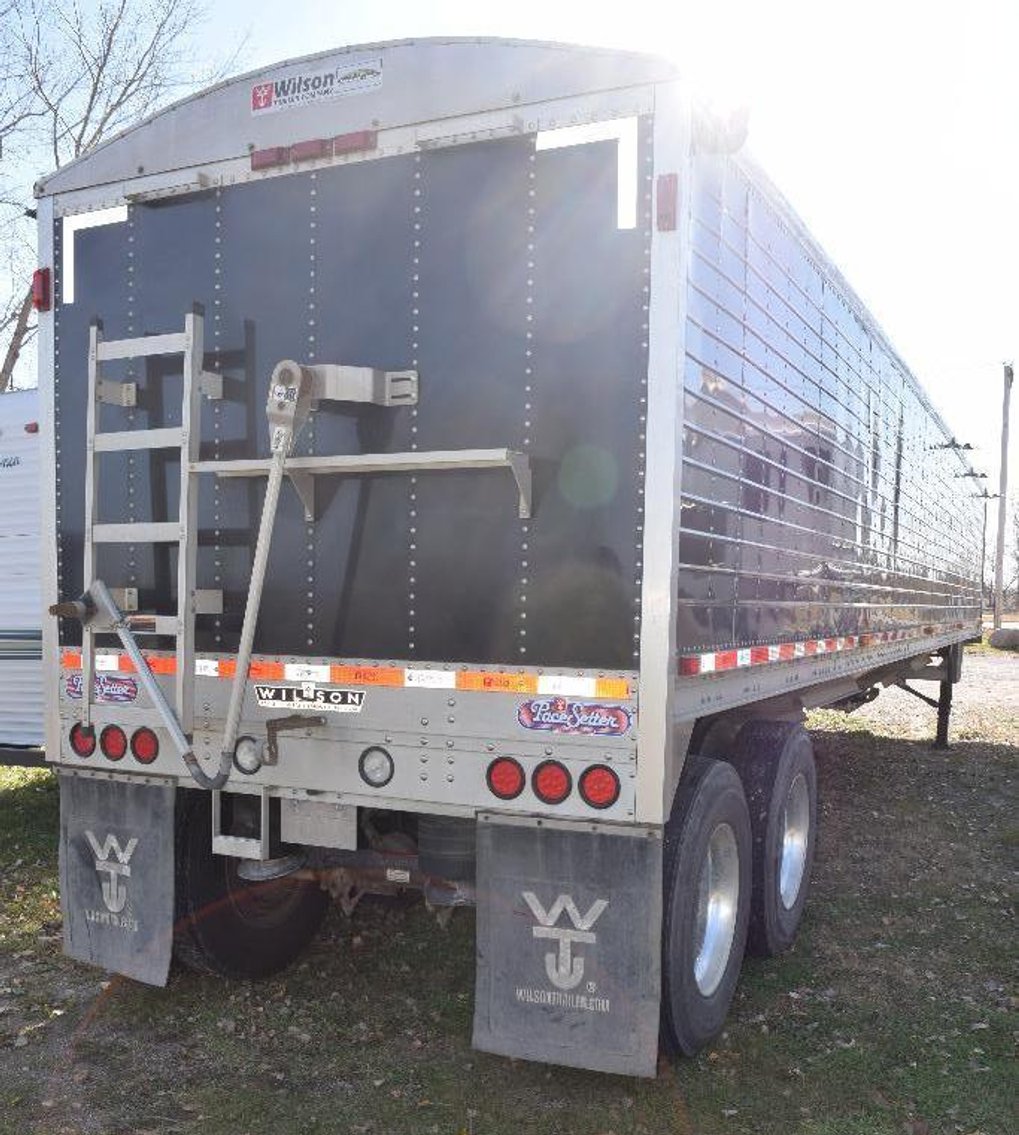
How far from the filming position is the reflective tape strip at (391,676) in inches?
135

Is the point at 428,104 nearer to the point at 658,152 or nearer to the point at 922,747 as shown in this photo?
the point at 658,152

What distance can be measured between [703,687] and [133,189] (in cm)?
300

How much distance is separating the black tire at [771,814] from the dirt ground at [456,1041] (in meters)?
0.17

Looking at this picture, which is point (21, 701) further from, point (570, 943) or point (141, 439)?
point (570, 943)

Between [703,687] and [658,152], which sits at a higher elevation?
[658,152]

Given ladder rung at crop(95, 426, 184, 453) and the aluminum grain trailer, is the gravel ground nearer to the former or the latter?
the aluminum grain trailer

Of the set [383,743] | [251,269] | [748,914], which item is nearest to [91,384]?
[251,269]

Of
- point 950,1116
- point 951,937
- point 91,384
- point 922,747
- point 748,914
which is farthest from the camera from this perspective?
point 922,747

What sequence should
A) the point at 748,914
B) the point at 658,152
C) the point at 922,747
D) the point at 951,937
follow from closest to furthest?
the point at 658,152
the point at 748,914
the point at 951,937
the point at 922,747

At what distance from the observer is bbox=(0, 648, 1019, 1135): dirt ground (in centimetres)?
360

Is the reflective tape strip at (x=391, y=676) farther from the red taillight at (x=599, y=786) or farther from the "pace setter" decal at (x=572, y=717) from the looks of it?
the red taillight at (x=599, y=786)

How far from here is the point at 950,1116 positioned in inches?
143

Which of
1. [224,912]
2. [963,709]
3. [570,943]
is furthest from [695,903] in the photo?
[963,709]

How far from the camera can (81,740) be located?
14.1 ft
